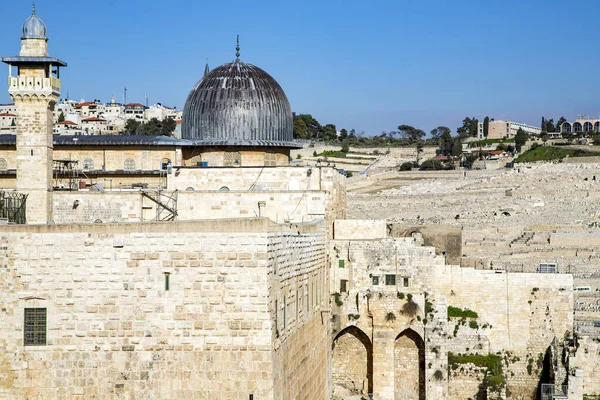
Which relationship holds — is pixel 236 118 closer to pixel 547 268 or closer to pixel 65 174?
pixel 65 174

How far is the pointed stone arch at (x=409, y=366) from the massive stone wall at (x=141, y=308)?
10.7 meters

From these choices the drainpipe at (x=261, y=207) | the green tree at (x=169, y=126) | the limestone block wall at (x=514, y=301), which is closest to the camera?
the drainpipe at (x=261, y=207)

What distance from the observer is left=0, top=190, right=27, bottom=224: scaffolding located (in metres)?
19.0

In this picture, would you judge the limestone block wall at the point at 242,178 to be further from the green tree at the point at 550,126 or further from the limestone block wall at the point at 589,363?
the green tree at the point at 550,126

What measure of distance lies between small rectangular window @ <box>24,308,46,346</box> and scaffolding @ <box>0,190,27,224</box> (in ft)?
17.0

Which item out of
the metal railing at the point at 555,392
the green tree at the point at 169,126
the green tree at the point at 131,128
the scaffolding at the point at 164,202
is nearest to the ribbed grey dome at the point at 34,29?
the scaffolding at the point at 164,202

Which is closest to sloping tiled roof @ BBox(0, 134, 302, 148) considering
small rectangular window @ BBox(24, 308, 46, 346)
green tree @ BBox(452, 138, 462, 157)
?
small rectangular window @ BBox(24, 308, 46, 346)

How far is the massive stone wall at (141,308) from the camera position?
13.6 metres

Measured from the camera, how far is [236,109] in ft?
81.9

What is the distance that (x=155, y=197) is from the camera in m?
22.4

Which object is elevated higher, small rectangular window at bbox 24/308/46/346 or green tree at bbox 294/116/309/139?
green tree at bbox 294/116/309/139

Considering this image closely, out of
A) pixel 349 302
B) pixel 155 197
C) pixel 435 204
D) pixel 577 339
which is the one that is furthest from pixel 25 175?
pixel 435 204

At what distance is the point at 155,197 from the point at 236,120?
3.54 meters

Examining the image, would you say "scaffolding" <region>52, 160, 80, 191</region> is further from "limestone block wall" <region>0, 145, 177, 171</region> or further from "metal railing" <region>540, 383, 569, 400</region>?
"metal railing" <region>540, 383, 569, 400</region>
